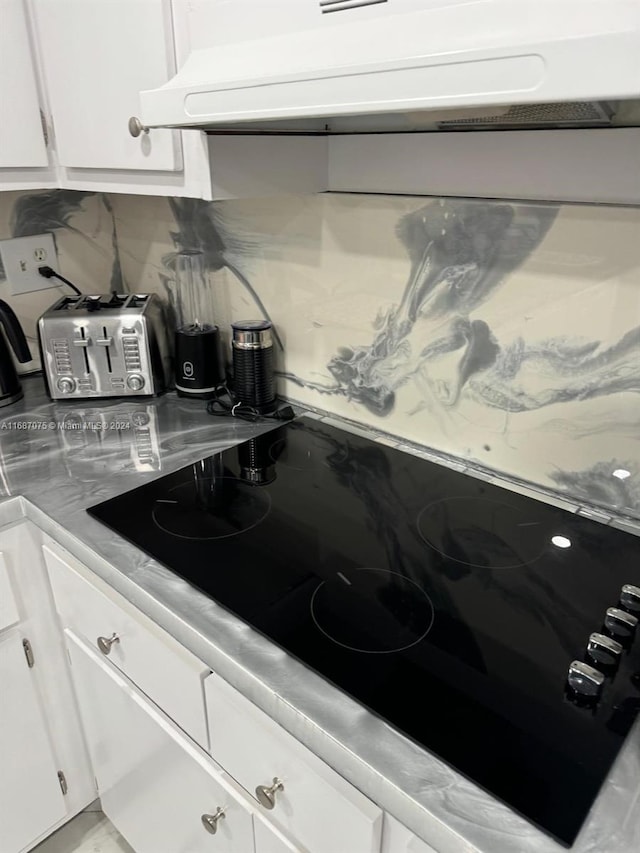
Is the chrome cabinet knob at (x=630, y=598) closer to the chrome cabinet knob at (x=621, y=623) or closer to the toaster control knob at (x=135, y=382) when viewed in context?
the chrome cabinet knob at (x=621, y=623)

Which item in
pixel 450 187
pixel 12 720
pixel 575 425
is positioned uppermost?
pixel 450 187

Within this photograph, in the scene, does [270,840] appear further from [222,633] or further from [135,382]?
[135,382]

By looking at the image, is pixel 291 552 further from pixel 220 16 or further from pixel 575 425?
pixel 220 16

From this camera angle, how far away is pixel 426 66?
1.89ft

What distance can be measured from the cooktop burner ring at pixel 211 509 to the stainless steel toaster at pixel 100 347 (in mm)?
428

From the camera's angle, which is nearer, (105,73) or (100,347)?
(105,73)

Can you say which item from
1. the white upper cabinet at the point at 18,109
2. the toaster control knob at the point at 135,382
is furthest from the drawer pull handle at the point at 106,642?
the white upper cabinet at the point at 18,109

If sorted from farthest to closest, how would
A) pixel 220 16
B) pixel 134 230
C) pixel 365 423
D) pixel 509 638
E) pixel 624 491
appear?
1. pixel 134 230
2. pixel 365 423
3. pixel 624 491
4. pixel 220 16
5. pixel 509 638

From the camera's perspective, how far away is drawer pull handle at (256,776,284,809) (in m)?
0.74

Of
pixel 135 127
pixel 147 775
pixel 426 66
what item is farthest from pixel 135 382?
pixel 426 66

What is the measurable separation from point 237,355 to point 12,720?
85 centimetres

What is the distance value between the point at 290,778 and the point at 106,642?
42 cm

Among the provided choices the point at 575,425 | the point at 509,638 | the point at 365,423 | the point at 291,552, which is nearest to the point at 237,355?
the point at 365,423

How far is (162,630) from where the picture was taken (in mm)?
863
